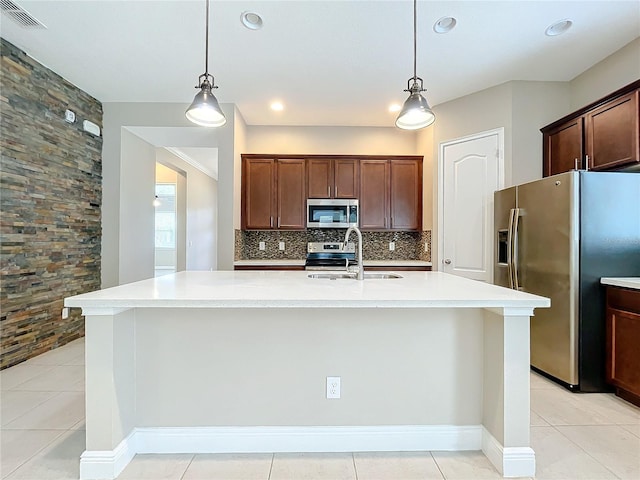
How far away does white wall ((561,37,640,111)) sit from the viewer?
2.76 m

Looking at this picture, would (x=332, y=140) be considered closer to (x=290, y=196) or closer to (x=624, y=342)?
(x=290, y=196)

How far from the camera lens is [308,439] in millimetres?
1758

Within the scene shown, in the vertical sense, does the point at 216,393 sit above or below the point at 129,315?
below

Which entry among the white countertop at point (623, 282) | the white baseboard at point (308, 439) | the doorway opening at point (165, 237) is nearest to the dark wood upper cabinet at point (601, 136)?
the white countertop at point (623, 282)

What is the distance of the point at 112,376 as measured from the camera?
156 cm

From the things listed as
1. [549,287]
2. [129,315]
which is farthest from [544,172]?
[129,315]

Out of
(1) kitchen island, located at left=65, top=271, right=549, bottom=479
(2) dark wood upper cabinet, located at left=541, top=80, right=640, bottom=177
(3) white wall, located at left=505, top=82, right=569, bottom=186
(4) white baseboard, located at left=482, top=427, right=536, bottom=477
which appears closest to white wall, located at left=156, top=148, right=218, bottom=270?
(1) kitchen island, located at left=65, top=271, right=549, bottom=479

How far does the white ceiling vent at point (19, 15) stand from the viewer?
2.39 m

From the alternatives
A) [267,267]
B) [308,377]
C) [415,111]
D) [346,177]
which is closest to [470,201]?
[346,177]

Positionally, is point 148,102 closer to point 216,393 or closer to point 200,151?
point 200,151

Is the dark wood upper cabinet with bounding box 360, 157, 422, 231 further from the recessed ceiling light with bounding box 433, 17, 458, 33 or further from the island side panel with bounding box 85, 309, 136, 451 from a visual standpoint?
the island side panel with bounding box 85, 309, 136, 451

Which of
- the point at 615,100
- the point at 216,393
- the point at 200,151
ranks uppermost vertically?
the point at 200,151

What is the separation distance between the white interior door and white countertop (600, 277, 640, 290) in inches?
45.6

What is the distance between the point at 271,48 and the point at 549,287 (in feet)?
9.88
